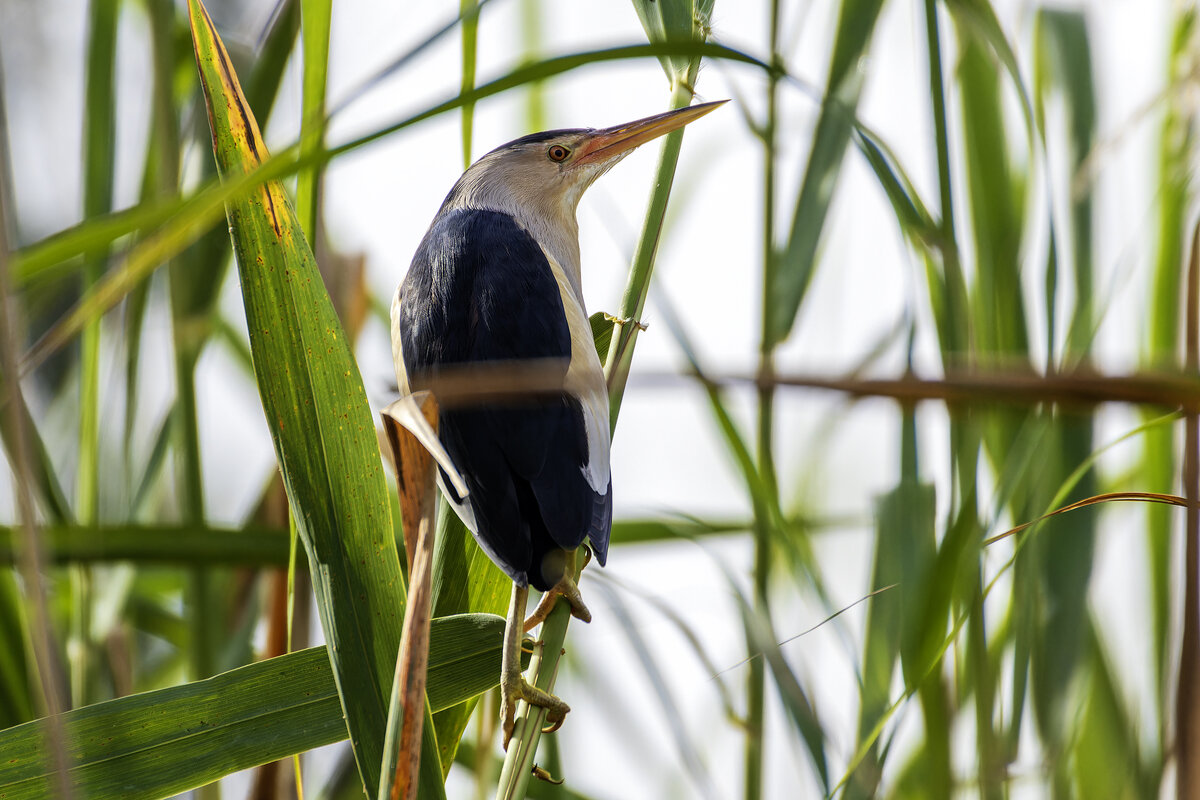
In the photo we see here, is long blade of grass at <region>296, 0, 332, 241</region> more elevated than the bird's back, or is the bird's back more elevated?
long blade of grass at <region>296, 0, 332, 241</region>

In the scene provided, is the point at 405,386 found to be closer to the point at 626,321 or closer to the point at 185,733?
the point at 626,321

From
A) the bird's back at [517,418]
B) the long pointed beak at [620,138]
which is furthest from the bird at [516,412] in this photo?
the long pointed beak at [620,138]

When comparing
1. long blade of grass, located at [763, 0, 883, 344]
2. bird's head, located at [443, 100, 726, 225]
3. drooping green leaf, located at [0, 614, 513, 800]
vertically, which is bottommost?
drooping green leaf, located at [0, 614, 513, 800]

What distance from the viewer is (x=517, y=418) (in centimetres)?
80

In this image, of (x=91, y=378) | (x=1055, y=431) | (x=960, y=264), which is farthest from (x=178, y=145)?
(x=1055, y=431)

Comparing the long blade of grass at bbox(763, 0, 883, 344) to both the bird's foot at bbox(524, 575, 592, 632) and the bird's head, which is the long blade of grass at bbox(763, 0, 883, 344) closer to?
the bird's foot at bbox(524, 575, 592, 632)

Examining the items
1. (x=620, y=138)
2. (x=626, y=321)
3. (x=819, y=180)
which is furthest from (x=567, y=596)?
(x=620, y=138)

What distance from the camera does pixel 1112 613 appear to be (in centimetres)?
84

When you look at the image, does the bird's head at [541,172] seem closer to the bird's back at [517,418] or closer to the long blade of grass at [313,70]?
the bird's back at [517,418]

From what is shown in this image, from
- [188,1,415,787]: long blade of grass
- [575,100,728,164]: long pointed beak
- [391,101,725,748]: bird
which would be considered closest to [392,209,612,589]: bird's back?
[391,101,725,748]: bird

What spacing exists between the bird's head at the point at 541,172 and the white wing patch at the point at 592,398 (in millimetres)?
375

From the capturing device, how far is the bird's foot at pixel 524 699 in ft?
1.98

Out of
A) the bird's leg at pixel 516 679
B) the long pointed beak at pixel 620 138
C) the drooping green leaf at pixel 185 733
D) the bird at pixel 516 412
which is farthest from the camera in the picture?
the long pointed beak at pixel 620 138

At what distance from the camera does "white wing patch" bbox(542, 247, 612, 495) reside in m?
0.77
